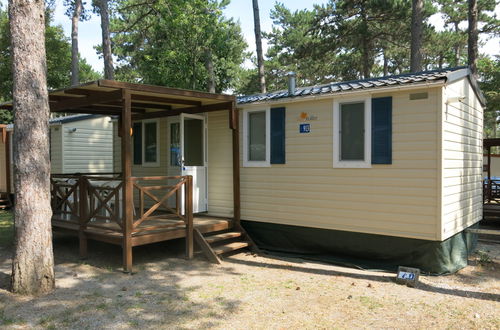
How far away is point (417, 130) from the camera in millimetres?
5523

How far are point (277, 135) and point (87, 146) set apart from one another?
878cm

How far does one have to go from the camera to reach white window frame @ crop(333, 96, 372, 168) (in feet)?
19.4

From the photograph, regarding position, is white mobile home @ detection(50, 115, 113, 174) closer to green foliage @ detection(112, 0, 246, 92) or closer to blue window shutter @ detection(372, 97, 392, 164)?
green foliage @ detection(112, 0, 246, 92)

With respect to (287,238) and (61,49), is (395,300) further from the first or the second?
(61,49)

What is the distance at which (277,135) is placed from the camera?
6953 mm

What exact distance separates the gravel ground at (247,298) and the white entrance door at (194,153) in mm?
1647

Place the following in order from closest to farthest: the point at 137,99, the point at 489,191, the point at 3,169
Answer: the point at 137,99, the point at 489,191, the point at 3,169

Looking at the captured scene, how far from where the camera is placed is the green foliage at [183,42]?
1664cm

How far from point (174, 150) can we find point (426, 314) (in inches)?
210

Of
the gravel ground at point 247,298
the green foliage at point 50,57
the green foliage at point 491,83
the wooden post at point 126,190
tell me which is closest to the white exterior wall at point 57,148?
the gravel ground at point 247,298

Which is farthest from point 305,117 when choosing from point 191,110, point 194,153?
point 194,153

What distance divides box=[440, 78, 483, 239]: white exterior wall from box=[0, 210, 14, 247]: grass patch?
739 centimetres

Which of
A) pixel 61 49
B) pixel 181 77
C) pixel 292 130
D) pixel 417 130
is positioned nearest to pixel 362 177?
pixel 417 130

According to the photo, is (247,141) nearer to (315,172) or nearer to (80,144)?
(315,172)
